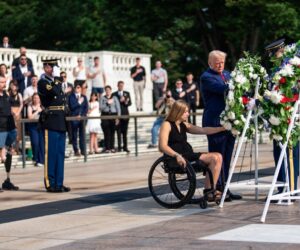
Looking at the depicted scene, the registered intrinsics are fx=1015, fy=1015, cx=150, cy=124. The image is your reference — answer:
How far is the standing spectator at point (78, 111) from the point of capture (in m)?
23.5

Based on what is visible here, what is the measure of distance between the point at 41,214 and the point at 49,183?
278 centimetres

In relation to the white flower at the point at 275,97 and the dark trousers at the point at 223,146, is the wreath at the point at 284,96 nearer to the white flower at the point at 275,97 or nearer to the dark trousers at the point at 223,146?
the white flower at the point at 275,97

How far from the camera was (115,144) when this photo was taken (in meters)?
26.1

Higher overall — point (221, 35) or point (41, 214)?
point (221, 35)

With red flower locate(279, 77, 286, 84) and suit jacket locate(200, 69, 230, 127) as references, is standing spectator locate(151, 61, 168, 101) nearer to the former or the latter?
suit jacket locate(200, 69, 230, 127)

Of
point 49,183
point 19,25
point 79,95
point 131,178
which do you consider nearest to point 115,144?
point 79,95

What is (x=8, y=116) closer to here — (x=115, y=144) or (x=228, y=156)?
(x=228, y=156)

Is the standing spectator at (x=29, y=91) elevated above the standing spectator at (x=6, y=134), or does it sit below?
above

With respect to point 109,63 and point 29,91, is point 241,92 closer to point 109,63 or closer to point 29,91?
point 29,91

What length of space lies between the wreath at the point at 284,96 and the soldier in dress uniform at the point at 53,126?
4078mm

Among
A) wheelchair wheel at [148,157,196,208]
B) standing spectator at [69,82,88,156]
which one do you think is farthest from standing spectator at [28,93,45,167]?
wheelchair wheel at [148,157,196,208]

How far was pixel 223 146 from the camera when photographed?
1273 centimetres

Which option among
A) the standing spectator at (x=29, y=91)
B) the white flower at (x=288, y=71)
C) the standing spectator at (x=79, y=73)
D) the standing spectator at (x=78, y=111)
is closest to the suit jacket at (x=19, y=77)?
the standing spectator at (x=29, y=91)

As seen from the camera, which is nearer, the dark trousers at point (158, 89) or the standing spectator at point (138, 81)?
the dark trousers at point (158, 89)
